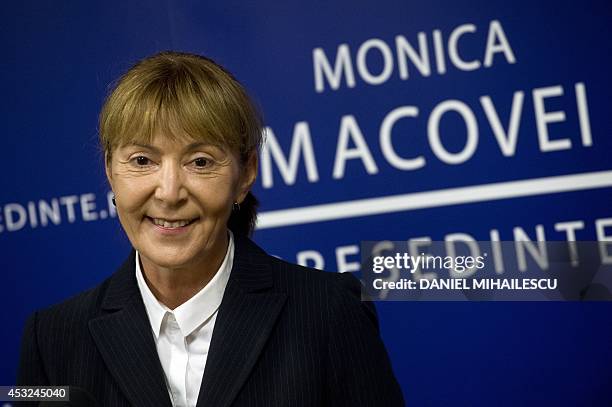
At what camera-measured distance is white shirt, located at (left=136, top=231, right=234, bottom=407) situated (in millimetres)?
1434

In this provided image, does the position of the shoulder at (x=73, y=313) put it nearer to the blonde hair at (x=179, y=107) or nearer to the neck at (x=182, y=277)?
the neck at (x=182, y=277)

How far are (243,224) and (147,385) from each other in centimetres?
32

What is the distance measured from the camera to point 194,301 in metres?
1.47

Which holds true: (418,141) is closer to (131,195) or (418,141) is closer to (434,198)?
(434,198)

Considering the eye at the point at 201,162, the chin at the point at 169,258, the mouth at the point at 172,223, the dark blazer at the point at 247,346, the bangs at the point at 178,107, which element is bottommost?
the dark blazer at the point at 247,346

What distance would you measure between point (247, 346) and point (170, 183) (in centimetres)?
27

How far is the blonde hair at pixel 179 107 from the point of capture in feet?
4.43

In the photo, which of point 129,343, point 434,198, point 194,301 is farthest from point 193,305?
point 434,198

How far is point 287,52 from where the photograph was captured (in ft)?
8.36

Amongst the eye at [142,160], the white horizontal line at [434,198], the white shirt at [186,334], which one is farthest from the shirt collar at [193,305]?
the white horizontal line at [434,198]

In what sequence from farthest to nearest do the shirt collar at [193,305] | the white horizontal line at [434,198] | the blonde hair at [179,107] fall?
the white horizontal line at [434,198] → the shirt collar at [193,305] → the blonde hair at [179,107]

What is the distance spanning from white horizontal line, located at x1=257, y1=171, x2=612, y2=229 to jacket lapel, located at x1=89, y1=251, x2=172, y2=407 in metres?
0.98

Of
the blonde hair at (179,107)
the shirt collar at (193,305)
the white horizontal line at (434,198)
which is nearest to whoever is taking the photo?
the blonde hair at (179,107)

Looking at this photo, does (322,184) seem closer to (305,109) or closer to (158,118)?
(305,109)
